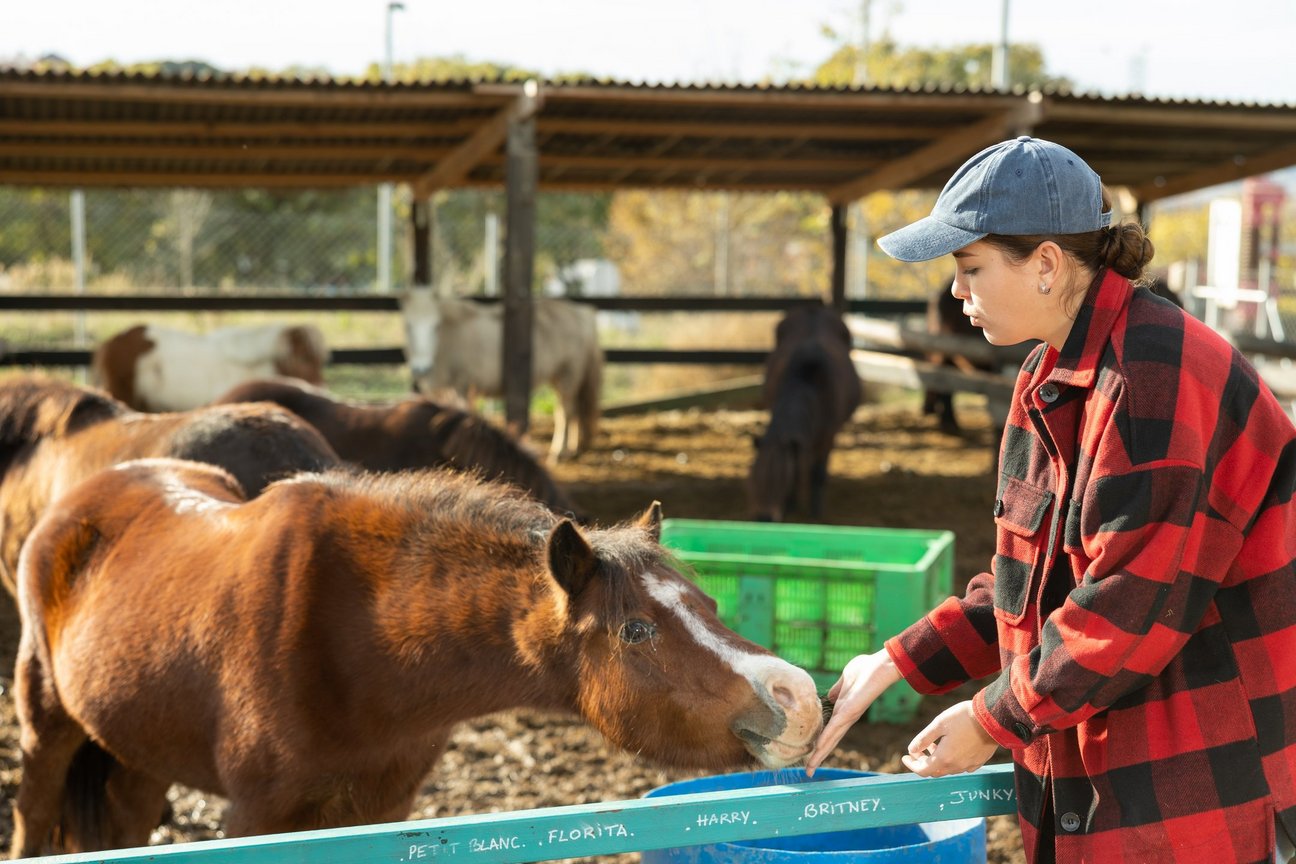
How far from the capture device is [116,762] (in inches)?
145

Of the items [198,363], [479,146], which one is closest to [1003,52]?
[479,146]

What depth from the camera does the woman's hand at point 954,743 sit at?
6.23 ft

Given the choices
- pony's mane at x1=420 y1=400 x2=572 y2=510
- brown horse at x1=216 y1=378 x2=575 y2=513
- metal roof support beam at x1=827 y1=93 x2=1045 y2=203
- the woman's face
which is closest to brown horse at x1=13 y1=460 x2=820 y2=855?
the woman's face

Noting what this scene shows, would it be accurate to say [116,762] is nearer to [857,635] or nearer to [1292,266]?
[857,635]

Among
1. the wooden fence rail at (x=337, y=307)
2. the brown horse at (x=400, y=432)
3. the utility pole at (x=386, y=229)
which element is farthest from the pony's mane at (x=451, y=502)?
the utility pole at (x=386, y=229)

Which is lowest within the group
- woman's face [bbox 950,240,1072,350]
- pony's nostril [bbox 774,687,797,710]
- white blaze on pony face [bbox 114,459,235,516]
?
pony's nostril [bbox 774,687,797,710]

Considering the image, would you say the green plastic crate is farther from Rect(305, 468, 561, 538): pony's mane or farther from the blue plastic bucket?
the blue plastic bucket

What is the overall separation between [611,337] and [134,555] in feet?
56.9

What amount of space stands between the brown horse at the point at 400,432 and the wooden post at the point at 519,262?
1876 millimetres

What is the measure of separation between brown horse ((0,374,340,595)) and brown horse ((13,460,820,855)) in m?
1.26

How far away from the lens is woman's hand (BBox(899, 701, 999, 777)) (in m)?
1.90

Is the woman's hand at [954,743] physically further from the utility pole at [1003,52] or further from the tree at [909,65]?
the tree at [909,65]

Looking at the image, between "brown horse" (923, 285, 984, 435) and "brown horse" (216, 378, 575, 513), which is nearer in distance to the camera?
"brown horse" (216, 378, 575, 513)

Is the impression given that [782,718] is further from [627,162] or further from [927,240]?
[627,162]
